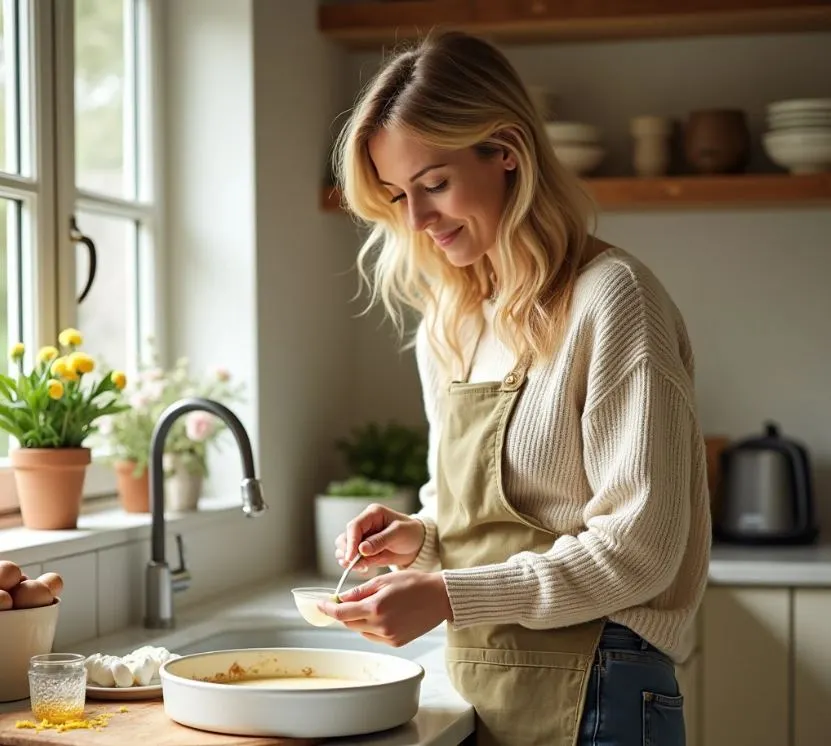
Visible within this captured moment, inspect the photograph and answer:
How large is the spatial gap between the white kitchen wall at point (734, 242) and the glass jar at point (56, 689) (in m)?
1.98

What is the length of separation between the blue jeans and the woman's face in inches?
20.9

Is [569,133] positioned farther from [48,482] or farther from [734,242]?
[48,482]

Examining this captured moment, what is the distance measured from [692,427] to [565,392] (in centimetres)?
16

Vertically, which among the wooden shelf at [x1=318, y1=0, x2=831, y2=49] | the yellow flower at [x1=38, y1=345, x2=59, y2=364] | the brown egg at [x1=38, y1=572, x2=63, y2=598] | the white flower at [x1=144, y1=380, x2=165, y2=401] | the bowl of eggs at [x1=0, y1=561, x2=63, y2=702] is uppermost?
the wooden shelf at [x1=318, y1=0, x2=831, y2=49]

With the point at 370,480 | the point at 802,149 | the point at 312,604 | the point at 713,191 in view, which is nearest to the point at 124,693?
the point at 312,604

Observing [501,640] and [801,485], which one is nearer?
[501,640]

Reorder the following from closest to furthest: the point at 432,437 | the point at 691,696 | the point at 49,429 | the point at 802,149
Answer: the point at 432,437
the point at 49,429
the point at 691,696
the point at 802,149

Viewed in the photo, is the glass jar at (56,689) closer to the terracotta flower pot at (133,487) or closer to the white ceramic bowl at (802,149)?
the terracotta flower pot at (133,487)

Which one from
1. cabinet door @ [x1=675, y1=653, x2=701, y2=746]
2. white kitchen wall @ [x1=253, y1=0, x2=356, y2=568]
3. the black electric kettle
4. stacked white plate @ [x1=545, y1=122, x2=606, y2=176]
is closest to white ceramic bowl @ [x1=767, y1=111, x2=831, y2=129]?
stacked white plate @ [x1=545, y1=122, x2=606, y2=176]

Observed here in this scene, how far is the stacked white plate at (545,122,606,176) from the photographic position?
294 centimetres

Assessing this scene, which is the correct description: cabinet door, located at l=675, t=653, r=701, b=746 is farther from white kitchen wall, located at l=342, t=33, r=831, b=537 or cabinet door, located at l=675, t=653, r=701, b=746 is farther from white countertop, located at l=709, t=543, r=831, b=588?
white kitchen wall, located at l=342, t=33, r=831, b=537

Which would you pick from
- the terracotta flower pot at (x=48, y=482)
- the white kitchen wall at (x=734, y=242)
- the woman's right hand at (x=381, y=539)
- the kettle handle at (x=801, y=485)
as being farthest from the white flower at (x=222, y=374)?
the kettle handle at (x=801, y=485)

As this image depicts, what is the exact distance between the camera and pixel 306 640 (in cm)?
216

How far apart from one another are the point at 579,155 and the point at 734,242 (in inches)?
18.2
